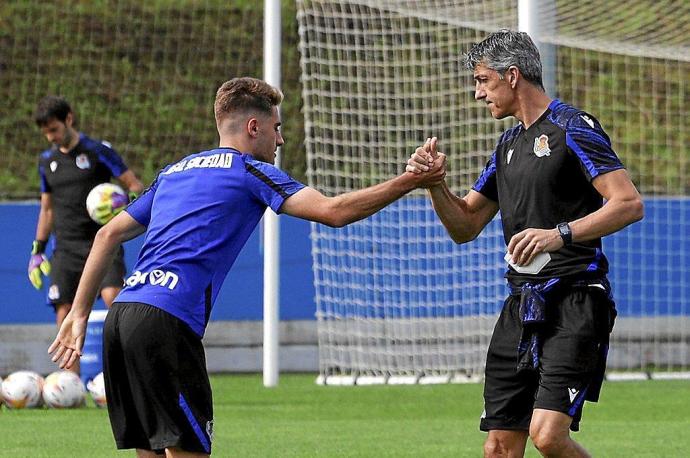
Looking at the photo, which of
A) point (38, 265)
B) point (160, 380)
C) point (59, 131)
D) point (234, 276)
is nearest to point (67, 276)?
point (38, 265)

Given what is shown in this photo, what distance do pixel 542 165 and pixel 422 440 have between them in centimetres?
380

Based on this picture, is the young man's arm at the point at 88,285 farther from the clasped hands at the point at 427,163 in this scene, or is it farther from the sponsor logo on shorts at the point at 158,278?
the clasped hands at the point at 427,163

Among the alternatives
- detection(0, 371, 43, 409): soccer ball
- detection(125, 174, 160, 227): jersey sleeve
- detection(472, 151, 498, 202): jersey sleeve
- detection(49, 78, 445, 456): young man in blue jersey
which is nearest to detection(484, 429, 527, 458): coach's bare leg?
detection(472, 151, 498, 202): jersey sleeve

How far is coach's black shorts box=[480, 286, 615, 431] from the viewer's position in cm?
620

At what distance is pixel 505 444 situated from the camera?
6496 millimetres

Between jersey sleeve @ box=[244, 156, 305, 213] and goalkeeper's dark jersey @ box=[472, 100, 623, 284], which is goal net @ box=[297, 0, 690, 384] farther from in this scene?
jersey sleeve @ box=[244, 156, 305, 213]

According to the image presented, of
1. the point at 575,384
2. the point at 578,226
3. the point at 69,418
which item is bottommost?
the point at 69,418

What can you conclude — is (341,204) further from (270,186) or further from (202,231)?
(202,231)

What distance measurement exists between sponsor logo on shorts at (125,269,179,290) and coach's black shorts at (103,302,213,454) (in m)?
0.10

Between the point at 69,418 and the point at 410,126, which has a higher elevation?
the point at 410,126

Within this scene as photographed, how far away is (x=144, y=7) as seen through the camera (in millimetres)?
19656

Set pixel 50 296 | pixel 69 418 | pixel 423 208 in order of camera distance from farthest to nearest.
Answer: pixel 423 208 < pixel 50 296 < pixel 69 418

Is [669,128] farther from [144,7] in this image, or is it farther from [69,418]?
[69,418]

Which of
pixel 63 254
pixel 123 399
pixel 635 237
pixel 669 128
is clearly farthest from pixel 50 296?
pixel 669 128
